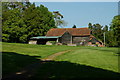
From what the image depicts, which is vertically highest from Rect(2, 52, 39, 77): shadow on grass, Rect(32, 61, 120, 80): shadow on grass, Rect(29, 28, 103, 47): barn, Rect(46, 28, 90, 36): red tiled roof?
Rect(46, 28, 90, 36): red tiled roof

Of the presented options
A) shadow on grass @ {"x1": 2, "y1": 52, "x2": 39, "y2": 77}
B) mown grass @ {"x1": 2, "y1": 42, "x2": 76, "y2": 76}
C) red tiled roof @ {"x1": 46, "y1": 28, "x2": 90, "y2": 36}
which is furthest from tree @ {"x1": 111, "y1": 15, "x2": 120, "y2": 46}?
red tiled roof @ {"x1": 46, "y1": 28, "x2": 90, "y2": 36}

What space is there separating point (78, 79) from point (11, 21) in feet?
145

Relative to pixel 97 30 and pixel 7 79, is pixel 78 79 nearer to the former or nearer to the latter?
pixel 7 79

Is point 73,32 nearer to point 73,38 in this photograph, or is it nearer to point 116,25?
point 73,38

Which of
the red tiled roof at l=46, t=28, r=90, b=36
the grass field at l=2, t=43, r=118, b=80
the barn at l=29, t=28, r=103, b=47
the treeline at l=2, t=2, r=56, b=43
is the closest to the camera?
the grass field at l=2, t=43, r=118, b=80

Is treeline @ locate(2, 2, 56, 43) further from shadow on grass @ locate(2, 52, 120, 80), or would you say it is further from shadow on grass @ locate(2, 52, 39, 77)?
shadow on grass @ locate(2, 52, 120, 80)

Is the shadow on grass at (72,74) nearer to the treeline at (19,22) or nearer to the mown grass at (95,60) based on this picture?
the mown grass at (95,60)

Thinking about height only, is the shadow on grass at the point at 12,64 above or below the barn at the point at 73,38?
below

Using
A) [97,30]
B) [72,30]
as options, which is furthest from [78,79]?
[97,30]

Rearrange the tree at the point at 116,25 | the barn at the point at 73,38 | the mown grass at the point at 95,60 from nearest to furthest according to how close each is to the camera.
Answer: the mown grass at the point at 95,60
the tree at the point at 116,25
the barn at the point at 73,38

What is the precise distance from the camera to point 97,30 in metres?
94.9

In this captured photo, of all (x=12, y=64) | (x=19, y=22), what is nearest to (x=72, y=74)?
(x=12, y=64)

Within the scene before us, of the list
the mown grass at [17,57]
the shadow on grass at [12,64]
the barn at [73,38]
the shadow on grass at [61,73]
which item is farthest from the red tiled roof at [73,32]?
the shadow on grass at [61,73]

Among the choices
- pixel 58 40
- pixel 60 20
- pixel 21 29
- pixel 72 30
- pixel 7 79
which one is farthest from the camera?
pixel 60 20
